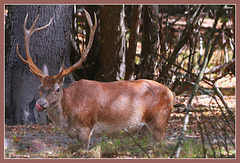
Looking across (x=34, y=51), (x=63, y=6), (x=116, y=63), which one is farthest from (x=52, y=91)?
(x=116, y=63)

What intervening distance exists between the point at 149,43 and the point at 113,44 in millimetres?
1099

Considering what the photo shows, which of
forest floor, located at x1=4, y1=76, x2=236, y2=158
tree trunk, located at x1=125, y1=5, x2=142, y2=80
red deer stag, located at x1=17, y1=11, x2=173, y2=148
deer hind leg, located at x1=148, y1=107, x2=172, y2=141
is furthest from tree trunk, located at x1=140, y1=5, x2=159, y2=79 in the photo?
deer hind leg, located at x1=148, y1=107, x2=172, y2=141

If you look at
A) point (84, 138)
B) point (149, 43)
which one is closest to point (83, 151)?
point (84, 138)

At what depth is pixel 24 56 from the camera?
310 inches

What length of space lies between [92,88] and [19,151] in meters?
1.51

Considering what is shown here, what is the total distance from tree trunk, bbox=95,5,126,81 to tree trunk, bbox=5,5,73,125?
62.1 inches

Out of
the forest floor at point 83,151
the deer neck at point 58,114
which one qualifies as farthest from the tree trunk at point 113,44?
the deer neck at point 58,114

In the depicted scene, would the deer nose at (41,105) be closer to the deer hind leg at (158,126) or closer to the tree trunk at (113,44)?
the deer hind leg at (158,126)

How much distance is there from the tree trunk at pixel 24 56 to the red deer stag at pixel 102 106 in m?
1.65

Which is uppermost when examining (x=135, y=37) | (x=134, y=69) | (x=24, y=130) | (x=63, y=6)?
(x=63, y=6)

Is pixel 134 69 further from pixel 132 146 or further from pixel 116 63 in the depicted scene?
pixel 132 146

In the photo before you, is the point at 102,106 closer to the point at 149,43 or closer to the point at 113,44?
the point at 113,44

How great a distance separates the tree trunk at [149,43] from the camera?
9438 millimetres

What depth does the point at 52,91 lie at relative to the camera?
5.79m
